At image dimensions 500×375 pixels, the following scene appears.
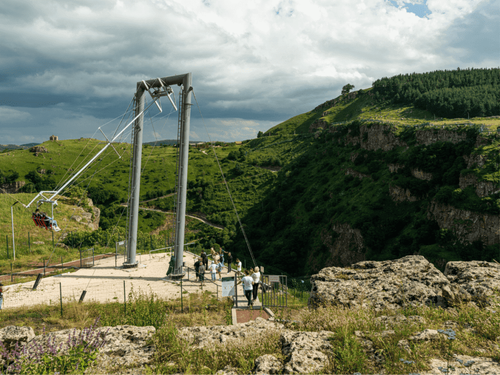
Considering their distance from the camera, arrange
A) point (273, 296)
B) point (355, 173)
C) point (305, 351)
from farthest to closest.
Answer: point (355, 173) → point (273, 296) → point (305, 351)

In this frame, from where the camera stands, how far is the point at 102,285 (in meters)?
16.9

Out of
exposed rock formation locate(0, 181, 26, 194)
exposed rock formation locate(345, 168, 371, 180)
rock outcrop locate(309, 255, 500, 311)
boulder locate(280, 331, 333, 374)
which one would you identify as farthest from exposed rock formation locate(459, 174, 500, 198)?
exposed rock formation locate(0, 181, 26, 194)

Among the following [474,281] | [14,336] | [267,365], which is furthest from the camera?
[474,281]

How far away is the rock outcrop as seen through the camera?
295 inches

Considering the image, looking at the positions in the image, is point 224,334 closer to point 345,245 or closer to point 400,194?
point 345,245

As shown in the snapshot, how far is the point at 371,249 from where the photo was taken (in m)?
57.6

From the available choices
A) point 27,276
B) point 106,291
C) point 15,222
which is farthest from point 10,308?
point 15,222

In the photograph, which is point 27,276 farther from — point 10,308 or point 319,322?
point 319,322

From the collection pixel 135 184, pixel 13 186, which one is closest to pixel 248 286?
pixel 135 184

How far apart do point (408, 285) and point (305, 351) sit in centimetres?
508

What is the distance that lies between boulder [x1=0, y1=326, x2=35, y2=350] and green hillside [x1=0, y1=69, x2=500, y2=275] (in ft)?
44.5

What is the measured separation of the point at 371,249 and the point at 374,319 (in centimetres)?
5657

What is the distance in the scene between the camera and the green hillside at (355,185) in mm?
46188

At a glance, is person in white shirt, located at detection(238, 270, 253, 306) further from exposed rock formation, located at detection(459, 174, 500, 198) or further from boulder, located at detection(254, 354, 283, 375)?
exposed rock formation, located at detection(459, 174, 500, 198)
